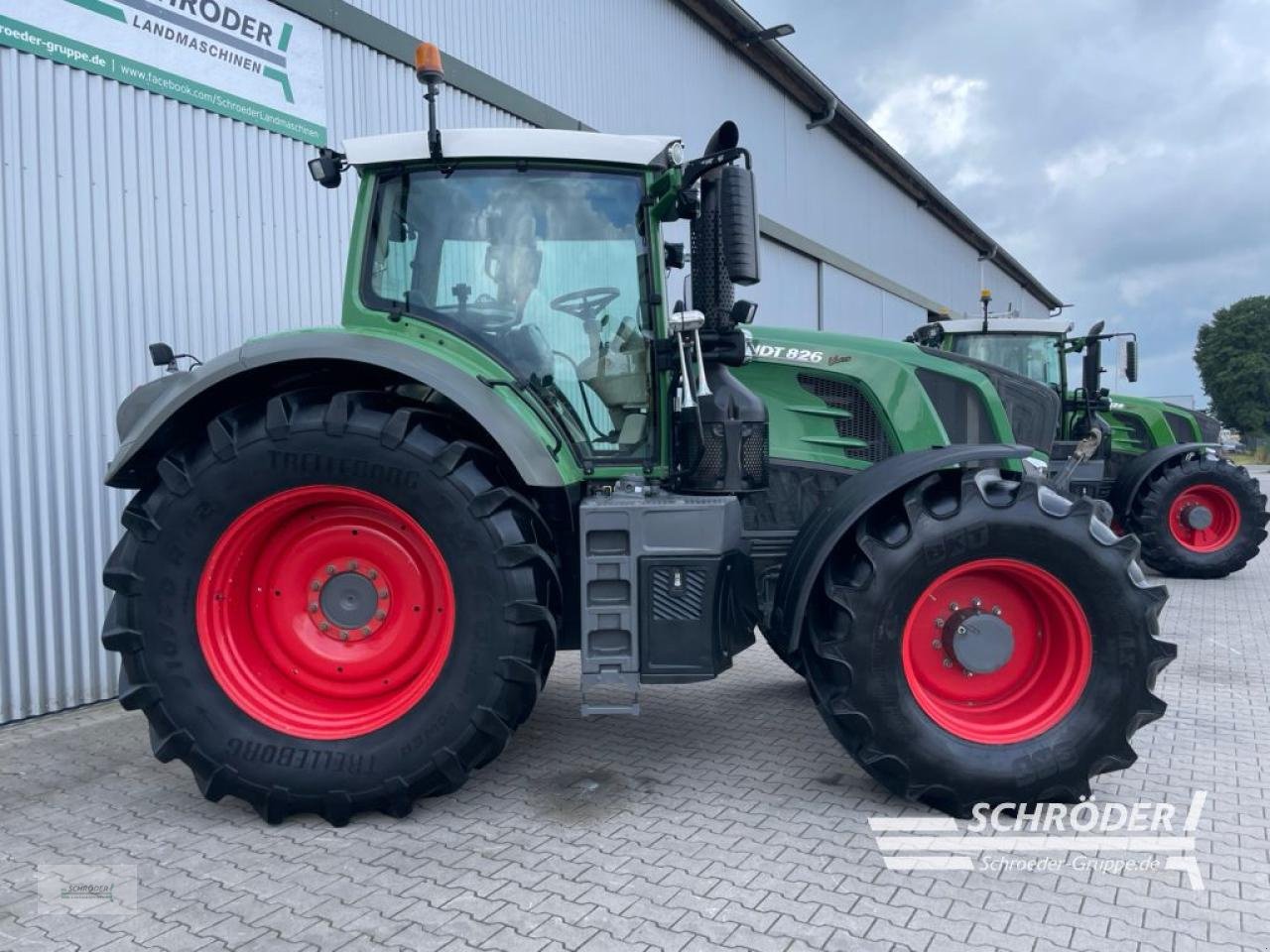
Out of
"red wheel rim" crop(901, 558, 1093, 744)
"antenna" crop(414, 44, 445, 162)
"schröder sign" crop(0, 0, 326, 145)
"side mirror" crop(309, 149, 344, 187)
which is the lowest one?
"red wheel rim" crop(901, 558, 1093, 744)

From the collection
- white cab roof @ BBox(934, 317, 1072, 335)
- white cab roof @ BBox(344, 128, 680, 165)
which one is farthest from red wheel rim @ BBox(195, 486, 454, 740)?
white cab roof @ BBox(934, 317, 1072, 335)

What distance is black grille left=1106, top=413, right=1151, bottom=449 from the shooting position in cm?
970

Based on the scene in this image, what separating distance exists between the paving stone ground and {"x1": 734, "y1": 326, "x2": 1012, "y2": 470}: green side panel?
Answer: 4.39 feet

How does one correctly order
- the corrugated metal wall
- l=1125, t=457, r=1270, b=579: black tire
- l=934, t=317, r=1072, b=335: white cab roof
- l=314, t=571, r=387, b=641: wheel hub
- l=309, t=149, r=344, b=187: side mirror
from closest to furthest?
l=314, t=571, r=387, b=641: wheel hub, l=309, t=149, r=344, b=187: side mirror, the corrugated metal wall, l=1125, t=457, r=1270, b=579: black tire, l=934, t=317, r=1072, b=335: white cab roof

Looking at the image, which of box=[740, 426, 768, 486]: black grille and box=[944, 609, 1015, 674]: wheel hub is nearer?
box=[944, 609, 1015, 674]: wheel hub

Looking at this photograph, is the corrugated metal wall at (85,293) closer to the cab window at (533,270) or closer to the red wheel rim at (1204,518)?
the cab window at (533,270)

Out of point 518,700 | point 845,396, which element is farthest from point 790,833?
point 845,396

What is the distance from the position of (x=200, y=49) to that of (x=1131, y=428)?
30.6 ft

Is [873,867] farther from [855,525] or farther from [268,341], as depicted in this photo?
[268,341]

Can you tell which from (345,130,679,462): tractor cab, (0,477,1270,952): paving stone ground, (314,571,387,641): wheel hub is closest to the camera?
(0,477,1270,952): paving stone ground

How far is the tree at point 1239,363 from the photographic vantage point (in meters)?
50.3

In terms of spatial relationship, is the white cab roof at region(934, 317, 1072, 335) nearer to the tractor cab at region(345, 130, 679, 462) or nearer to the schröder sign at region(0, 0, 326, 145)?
the schröder sign at region(0, 0, 326, 145)

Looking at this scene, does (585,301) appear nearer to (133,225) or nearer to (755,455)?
(755,455)

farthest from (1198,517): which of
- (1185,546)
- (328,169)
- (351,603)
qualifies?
(328,169)
